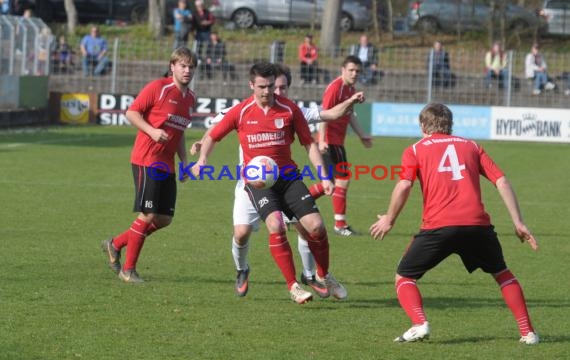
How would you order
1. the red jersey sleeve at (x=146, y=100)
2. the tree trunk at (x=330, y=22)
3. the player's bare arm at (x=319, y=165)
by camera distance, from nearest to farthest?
the player's bare arm at (x=319, y=165) → the red jersey sleeve at (x=146, y=100) → the tree trunk at (x=330, y=22)

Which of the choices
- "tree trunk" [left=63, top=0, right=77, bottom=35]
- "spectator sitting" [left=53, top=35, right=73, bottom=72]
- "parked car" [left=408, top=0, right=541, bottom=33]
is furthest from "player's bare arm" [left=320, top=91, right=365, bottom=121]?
"parked car" [left=408, top=0, right=541, bottom=33]

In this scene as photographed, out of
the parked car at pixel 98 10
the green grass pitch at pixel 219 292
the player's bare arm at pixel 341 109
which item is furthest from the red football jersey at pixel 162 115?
the parked car at pixel 98 10

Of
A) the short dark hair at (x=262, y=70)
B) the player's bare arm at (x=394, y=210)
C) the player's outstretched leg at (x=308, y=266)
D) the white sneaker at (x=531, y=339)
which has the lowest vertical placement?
the white sneaker at (x=531, y=339)

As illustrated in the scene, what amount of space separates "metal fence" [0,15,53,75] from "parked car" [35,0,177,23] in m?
12.0

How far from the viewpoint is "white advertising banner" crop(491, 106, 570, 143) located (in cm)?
2678

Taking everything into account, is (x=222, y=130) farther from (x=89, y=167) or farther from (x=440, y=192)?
(x=89, y=167)

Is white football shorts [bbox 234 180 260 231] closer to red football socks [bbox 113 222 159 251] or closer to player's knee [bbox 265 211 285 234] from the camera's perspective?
player's knee [bbox 265 211 285 234]

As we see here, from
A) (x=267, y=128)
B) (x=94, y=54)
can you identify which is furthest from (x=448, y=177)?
(x=94, y=54)

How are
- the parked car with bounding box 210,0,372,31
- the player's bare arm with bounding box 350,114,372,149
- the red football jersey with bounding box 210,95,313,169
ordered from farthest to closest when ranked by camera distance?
1. the parked car with bounding box 210,0,372,31
2. the player's bare arm with bounding box 350,114,372,149
3. the red football jersey with bounding box 210,95,313,169

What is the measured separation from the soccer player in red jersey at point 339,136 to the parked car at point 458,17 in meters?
27.5

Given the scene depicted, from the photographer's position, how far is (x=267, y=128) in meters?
8.67

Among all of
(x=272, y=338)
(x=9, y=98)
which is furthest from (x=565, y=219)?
(x=9, y=98)

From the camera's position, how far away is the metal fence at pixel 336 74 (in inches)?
1100

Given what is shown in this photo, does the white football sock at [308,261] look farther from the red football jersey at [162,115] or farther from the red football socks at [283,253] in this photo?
the red football jersey at [162,115]
